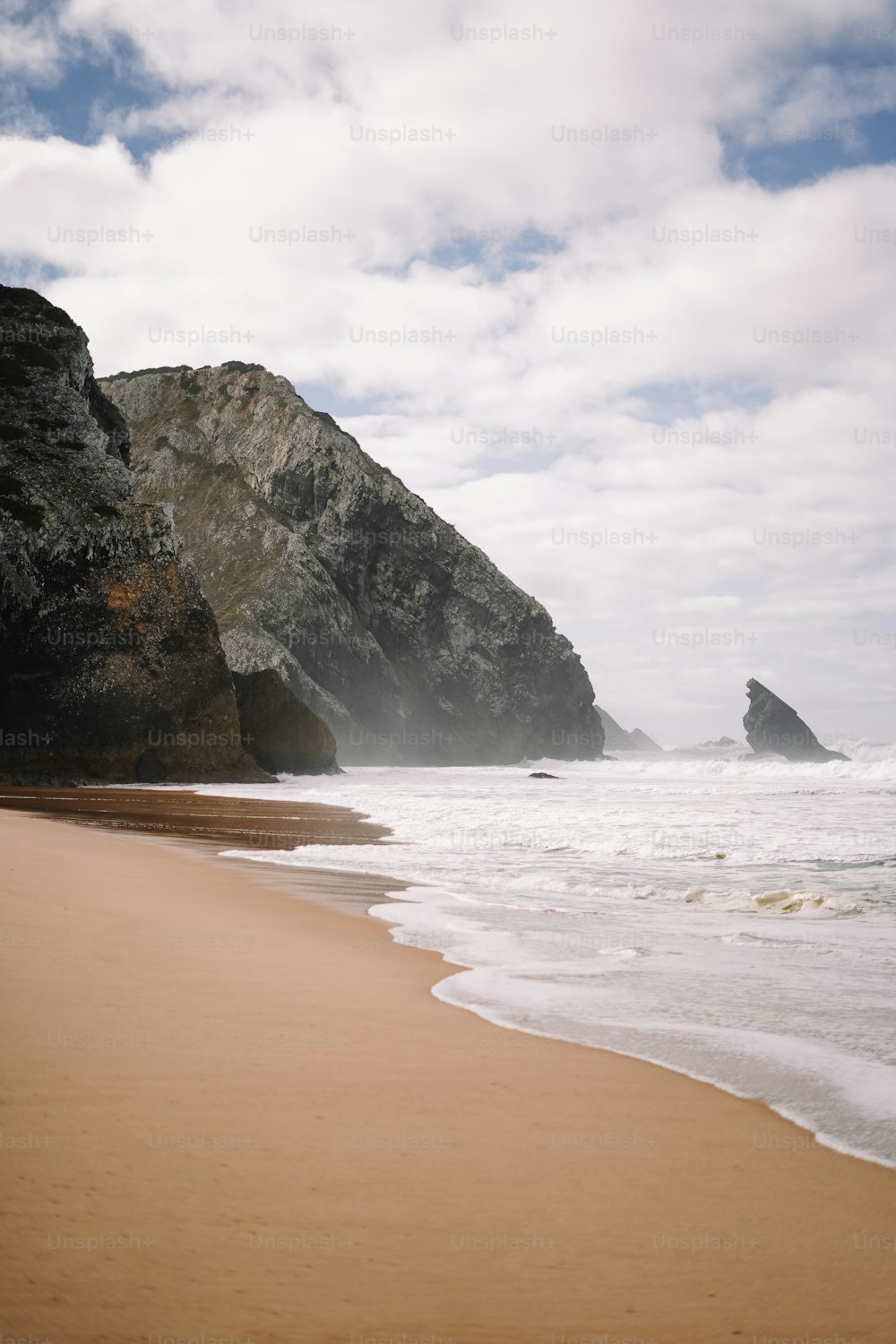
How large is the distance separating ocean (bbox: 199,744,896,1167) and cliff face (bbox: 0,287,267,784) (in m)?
19.2

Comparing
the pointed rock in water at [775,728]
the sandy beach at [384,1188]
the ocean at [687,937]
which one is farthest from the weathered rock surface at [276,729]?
the pointed rock in water at [775,728]

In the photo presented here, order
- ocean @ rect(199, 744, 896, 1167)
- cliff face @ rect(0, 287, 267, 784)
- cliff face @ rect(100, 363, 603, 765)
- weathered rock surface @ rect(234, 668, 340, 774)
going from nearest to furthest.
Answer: ocean @ rect(199, 744, 896, 1167) → cliff face @ rect(0, 287, 267, 784) → weathered rock surface @ rect(234, 668, 340, 774) → cliff face @ rect(100, 363, 603, 765)

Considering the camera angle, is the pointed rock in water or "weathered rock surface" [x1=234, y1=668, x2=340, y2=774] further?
the pointed rock in water

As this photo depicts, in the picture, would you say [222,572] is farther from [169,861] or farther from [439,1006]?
[439,1006]

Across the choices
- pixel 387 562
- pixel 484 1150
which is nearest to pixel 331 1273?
pixel 484 1150

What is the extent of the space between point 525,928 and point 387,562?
233ft

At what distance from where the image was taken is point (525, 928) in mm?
5727

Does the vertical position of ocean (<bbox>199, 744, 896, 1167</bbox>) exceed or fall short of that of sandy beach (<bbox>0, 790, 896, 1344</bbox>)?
it falls short

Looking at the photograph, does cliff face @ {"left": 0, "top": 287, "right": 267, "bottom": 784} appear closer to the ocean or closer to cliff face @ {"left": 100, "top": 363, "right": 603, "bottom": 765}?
the ocean

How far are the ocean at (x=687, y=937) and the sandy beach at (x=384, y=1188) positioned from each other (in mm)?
335

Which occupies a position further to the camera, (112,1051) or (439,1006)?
(439,1006)

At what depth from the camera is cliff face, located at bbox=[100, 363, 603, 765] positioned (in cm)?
6550

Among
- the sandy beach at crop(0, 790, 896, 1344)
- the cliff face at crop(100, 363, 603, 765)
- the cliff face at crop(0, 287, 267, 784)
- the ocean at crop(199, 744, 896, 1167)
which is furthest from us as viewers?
the cliff face at crop(100, 363, 603, 765)

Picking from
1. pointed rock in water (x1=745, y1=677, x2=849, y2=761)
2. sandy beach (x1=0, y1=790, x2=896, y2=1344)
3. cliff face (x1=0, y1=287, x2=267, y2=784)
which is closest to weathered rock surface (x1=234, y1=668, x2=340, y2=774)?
cliff face (x1=0, y1=287, x2=267, y2=784)
